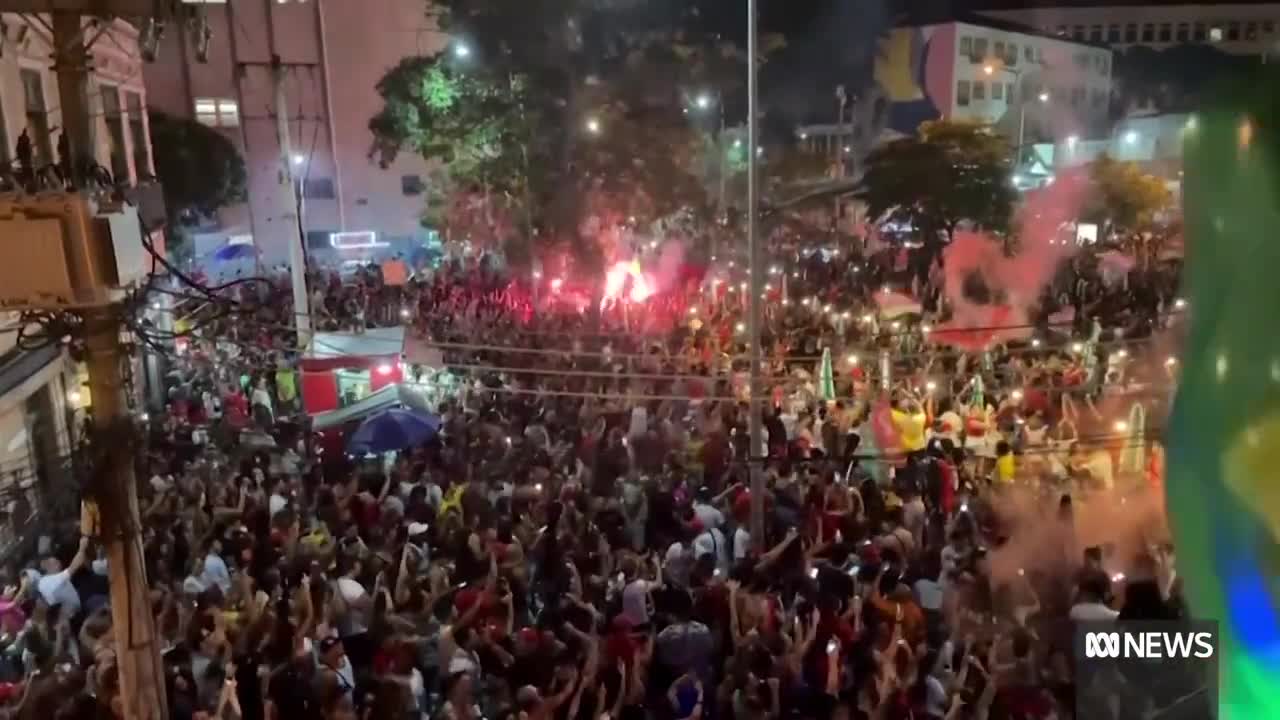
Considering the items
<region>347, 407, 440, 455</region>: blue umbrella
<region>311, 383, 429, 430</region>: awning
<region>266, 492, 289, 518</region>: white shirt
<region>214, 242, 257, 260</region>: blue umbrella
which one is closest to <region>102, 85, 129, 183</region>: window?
<region>311, 383, 429, 430</region>: awning

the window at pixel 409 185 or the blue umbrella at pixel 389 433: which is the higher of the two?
the window at pixel 409 185

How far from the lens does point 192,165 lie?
33188 millimetres

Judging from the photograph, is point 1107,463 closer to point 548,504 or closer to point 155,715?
point 548,504

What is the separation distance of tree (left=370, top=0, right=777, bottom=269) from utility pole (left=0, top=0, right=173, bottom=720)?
16.6 m

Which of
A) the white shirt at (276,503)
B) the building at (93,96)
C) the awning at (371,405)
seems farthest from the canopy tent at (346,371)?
the building at (93,96)

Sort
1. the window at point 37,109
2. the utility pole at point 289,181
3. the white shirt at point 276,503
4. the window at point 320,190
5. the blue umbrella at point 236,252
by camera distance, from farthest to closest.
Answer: the window at point 320,190, the blue umbrella at point 236,252, the utility pole at point 289,181, the window at point 37,109, the white shirt at point 276,503

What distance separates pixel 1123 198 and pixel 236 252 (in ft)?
72.6

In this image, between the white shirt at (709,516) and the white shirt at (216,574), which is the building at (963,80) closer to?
the white shirt at (709,516)

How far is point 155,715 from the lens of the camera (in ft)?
20.1

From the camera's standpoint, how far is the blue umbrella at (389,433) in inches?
461

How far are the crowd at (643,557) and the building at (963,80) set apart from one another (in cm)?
3153

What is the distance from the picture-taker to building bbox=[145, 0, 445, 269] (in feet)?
117

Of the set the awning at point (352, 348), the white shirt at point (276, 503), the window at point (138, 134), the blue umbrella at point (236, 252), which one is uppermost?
the window at point (138, 134)

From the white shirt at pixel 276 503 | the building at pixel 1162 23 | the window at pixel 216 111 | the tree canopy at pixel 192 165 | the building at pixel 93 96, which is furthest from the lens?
the building at pixel 1162 23
